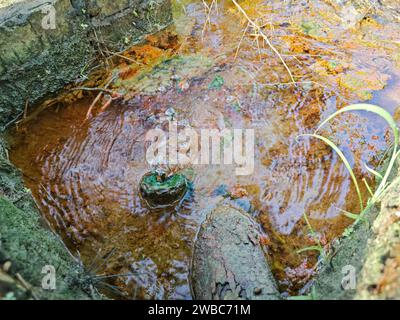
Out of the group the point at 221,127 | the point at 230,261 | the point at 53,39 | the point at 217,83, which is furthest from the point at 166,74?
the point at 230,261

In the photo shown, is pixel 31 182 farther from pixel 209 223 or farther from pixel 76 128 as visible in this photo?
pixel 209 223

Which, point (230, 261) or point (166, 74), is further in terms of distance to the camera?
point (166, 74)

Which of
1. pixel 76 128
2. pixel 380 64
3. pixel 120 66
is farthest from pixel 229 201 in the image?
pixel 380 64

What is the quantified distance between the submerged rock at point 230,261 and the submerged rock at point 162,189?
37 cm

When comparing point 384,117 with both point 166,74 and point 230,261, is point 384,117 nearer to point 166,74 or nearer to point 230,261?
point 230,261

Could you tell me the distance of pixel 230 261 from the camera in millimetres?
2359

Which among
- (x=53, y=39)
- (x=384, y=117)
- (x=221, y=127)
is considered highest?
(x=53, y=39)

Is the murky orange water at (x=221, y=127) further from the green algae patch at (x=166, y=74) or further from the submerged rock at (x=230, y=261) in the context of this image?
the submerged rock at (x=230, y=261)

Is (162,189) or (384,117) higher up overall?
(384,117)

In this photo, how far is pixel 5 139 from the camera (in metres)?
3.51

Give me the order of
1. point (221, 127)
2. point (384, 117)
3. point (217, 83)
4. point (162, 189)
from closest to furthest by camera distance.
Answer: point (384, 117) → point (162, 189) → point (221, 127) → point (217, 83)

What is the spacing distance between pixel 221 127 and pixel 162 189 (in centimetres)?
105

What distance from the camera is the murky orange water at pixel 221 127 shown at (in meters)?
2.80

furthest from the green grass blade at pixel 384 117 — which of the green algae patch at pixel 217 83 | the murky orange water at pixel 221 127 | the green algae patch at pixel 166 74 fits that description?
the green algae patch at pixel 166 74
